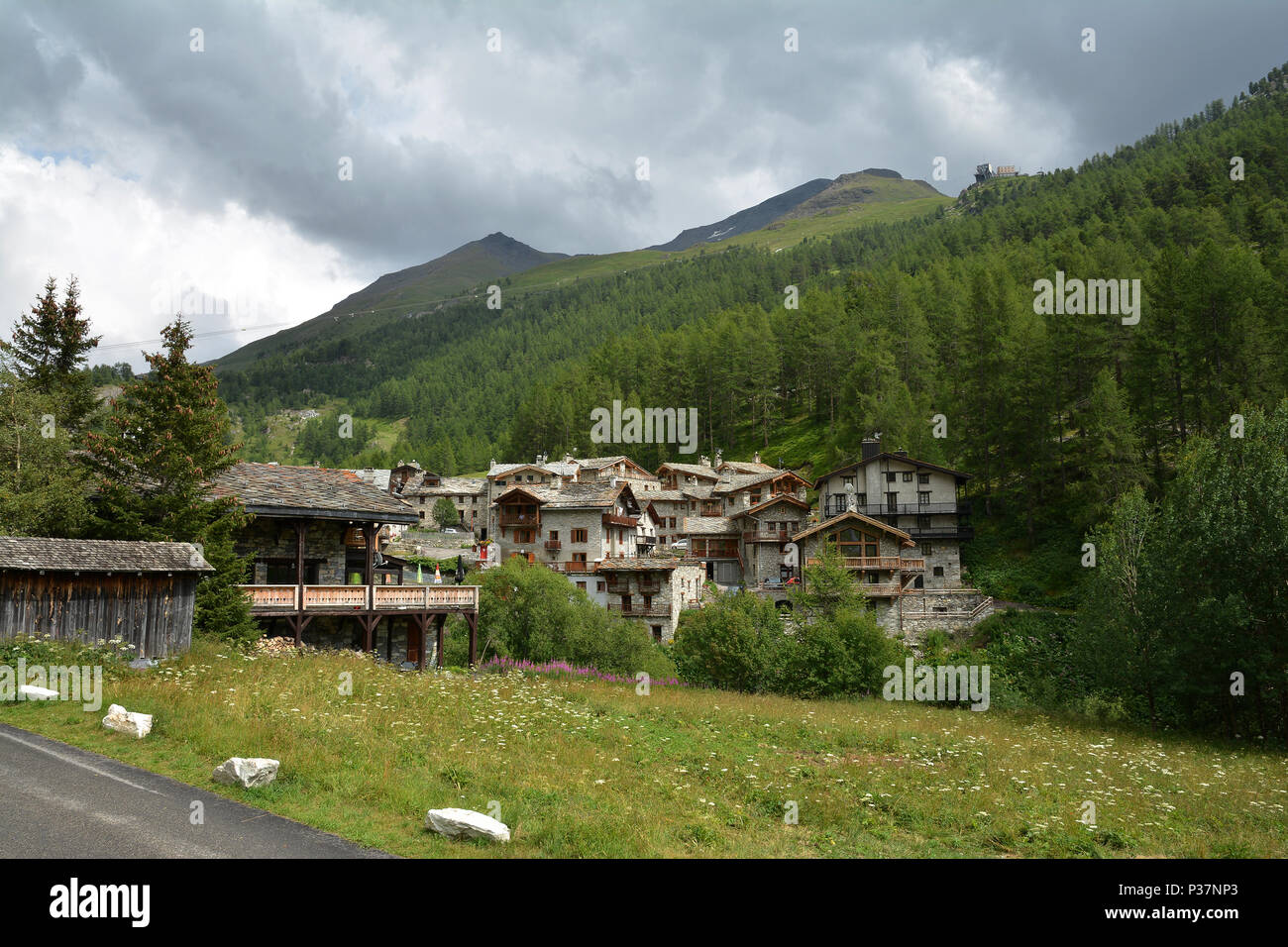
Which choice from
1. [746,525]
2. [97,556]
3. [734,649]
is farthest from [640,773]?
[746,525]

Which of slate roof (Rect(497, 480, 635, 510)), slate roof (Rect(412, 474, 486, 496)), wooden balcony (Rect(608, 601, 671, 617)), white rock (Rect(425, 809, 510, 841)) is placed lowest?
wooden balcony (Rect(608, 601, 671, 617))

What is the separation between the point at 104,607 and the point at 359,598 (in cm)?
909

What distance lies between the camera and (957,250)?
153 m

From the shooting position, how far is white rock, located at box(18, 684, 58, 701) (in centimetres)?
1539

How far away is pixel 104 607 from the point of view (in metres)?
20.1

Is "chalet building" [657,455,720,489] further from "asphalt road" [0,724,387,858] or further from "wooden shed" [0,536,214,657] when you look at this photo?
"asphalt road" [0,724,387,858]

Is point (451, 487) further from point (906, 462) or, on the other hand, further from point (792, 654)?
point (792, 654)

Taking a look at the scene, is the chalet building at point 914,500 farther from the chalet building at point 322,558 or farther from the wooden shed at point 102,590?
the wooden shed at point 102,590

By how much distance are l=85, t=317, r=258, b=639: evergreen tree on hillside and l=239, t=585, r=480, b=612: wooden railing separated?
4.15 feet

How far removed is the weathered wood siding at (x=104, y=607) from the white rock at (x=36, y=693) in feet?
12.8

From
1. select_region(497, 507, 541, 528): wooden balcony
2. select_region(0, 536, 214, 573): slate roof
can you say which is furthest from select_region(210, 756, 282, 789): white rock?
select_region(497, 507, 541, 528): wooden balcony

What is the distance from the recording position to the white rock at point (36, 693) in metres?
15.4

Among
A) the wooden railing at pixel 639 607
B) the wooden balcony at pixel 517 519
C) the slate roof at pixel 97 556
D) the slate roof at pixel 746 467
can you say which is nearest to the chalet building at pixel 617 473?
the slate roof at pixel 746 467
